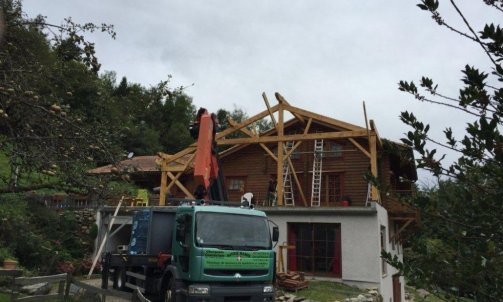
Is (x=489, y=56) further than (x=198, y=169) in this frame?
No

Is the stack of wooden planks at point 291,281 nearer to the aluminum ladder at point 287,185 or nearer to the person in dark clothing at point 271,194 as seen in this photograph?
the person in dark clothing at point 271,194

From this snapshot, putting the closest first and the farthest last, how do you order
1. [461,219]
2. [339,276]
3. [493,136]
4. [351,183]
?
[493,136], [461,219], [339,276], [351,183]

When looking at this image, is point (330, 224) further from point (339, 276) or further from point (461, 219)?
point (461, 219)

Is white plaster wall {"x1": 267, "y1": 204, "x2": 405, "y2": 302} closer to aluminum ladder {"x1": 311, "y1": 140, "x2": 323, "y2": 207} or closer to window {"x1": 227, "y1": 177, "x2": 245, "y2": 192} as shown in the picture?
aluminum ladder {"x1": 311, "y1": 140, "x2": 323, "y2": 207}

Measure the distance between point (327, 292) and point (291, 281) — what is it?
1531 mm

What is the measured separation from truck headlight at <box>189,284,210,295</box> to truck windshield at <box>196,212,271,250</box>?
0.88 metres

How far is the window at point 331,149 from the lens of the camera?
2116 cm

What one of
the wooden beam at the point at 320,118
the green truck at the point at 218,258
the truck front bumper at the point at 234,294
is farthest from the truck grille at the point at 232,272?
the wooden beam at the point at 320,118

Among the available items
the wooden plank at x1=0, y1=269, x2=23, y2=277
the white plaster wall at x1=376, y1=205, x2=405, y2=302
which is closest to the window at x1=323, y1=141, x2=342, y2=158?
the white plaster wall at x1=376, y1=205, x2=405, y2=302

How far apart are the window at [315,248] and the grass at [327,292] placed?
35.0 inches

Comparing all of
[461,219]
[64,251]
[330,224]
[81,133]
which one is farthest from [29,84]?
[64,251]

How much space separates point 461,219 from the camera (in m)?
2.74

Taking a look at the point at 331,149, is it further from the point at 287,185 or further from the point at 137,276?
the point at 137,276

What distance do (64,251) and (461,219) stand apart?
2149 cm
